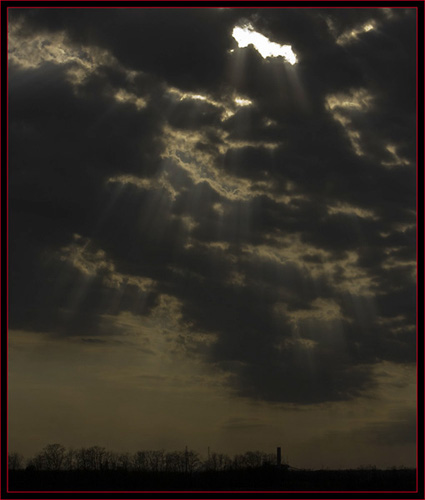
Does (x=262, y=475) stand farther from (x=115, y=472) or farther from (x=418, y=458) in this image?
(x=418, y=458)

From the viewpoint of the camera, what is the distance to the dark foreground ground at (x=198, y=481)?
84.3 metres

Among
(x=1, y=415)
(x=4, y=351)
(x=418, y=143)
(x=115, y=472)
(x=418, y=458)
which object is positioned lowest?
(x=115, y=472)

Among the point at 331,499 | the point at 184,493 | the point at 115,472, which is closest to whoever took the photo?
the point at 331,499

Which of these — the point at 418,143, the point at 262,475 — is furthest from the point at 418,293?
the point at 262,475

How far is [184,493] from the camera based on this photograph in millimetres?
73438

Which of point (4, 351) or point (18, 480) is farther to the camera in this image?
point (18, 480)

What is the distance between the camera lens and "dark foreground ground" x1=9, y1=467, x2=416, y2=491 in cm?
8431

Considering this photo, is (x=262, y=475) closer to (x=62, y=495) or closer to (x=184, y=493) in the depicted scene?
(x=184, y=493)

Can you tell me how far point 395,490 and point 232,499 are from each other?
19.4 metres

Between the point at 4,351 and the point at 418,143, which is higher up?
the point at 418,143

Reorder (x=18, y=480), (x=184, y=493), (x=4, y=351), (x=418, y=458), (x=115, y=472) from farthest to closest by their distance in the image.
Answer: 1. (x=115, y=472)
2. (x=18, y=480)
3. (x=184, y=493)
4. (x=418, y=458)
5. (x=4, y=351)

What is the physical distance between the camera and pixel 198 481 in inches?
3425

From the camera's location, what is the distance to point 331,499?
217ft

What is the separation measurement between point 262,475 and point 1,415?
209ft
